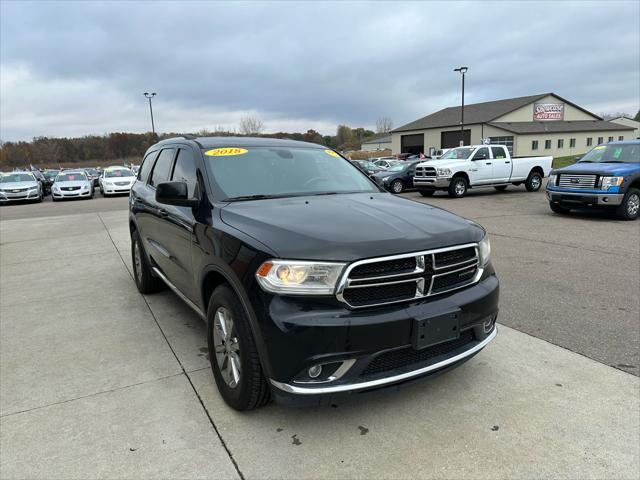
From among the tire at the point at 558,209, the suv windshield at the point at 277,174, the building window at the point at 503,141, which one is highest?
the building window at the point at 503,141

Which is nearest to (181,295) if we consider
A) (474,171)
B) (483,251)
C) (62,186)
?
(483,251)

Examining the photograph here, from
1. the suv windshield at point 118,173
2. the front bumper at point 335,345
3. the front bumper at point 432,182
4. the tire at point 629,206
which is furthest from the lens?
the suv windshield at point 118,173

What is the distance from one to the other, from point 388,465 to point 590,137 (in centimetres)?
7090

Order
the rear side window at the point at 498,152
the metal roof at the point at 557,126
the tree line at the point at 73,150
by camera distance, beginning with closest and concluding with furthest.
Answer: the rear side window at the point at 498,152, the metal roof at the point at 557,126, the tree line at the point at 73,150

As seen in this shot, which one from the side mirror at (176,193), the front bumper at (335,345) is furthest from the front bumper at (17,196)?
the front bumper at (335,345)

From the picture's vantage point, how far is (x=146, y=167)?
545 centimetres

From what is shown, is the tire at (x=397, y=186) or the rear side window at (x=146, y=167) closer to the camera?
the rear side window at (x=146, y=167)

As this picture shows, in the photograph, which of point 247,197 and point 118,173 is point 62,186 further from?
point 247,197

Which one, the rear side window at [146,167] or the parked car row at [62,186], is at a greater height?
the rear side window at [146,167]

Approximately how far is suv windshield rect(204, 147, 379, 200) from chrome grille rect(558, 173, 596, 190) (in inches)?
342

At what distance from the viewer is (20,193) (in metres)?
21.0

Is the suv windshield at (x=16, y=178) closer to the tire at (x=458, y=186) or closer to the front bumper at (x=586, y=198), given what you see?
the tire at (x=458, y=186)

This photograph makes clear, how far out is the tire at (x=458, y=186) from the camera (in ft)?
58.4

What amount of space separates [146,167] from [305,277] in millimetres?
3791
